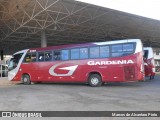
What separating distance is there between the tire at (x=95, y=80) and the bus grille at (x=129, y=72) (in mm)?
1835

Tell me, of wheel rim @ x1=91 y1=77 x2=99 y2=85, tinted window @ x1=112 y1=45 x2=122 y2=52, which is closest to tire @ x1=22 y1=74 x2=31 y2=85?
wheel rim @ x1=91 y1=77 x2=99 y2=85

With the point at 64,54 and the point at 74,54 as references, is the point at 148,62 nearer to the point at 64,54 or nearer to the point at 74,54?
the point at 74,54

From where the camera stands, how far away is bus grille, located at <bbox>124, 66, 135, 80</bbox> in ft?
58.3

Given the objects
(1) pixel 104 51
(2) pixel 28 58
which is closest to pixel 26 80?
(2) pixel 28 58

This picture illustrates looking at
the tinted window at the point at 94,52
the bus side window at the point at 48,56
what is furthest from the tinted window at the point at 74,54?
the bus side window at the point at 48,56

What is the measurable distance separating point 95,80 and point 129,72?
235cm

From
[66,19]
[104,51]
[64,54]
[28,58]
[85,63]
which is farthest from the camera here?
[66,19]

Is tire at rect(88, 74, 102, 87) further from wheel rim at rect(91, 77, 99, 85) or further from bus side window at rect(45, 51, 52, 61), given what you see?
bus side window at rect(45, 51, 52, 61)

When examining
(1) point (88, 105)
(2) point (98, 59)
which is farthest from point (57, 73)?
(1) point (88, 105)

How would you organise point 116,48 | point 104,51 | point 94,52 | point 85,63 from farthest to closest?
point 85,63 → point 94,52 → point 104,51 → point 116,48

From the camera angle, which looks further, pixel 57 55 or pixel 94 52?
pixel 57 55

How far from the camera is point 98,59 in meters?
19.0

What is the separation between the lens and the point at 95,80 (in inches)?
758

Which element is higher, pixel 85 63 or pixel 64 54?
pixel 64 54
